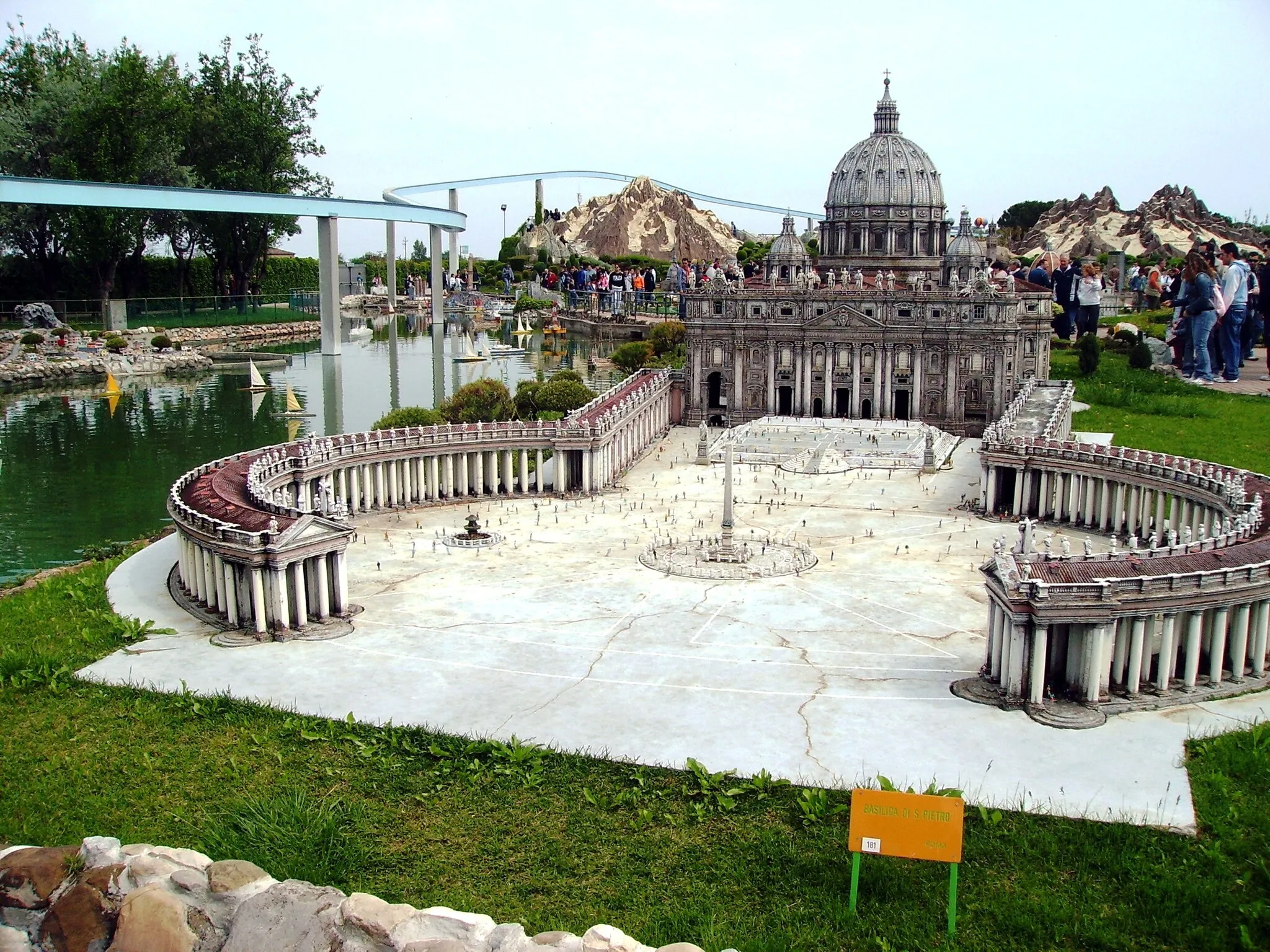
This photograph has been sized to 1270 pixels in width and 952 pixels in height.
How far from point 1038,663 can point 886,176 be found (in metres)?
89.8

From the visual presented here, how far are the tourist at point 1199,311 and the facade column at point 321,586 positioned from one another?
70236 mm

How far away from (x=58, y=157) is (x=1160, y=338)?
11275 cm

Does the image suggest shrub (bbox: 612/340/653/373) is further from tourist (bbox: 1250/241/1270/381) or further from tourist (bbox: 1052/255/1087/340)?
tourist (bbox: 1250/241/1270/381)

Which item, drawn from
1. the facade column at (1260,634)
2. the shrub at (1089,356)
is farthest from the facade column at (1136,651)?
the shrub at (1089,356)

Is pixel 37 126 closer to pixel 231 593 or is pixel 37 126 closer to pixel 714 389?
pixel 714 389

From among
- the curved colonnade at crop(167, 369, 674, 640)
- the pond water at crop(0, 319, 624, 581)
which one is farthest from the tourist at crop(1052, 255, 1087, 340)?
the curved colonnade at crop(167, 369, 674, 640)

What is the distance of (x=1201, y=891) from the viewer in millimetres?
28125

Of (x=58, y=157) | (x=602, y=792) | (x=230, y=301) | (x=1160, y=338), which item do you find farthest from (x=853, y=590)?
(x=230, y=301)

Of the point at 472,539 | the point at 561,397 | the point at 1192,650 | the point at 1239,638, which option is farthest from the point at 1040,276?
the point at 1192,650

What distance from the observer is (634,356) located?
13025 cm

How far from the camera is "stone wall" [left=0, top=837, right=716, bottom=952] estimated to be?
1948 cm

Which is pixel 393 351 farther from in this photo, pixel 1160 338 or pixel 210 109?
pixel 1160 338

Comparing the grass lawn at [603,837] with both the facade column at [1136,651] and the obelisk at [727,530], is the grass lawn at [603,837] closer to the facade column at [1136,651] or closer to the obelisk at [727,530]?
the facade column at [1136,651]

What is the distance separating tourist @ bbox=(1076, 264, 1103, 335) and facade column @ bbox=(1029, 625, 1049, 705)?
3480 inches
